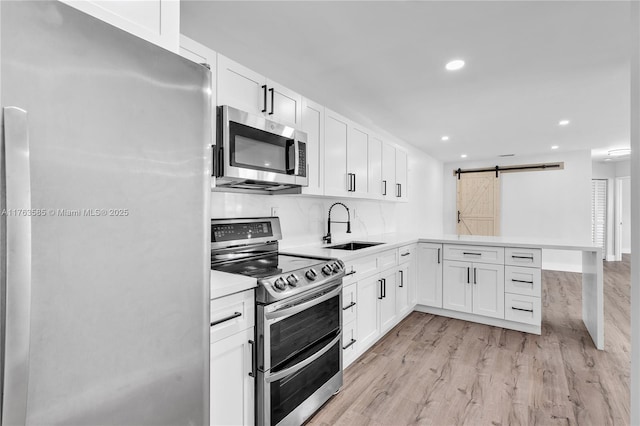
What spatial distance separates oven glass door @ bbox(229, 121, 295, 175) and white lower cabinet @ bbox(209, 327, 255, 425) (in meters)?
0.93

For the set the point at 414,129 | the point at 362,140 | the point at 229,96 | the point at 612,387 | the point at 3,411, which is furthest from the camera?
the point at 414,129

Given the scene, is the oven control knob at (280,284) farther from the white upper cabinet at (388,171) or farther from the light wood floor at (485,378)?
the white upper cabinet at (388,171)

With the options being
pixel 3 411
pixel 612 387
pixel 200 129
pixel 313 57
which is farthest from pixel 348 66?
pixel 612 387

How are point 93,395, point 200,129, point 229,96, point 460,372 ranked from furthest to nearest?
point 460,372, point 229,96, point 200,129, point 93,395

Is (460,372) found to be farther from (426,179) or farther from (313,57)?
(426,179)

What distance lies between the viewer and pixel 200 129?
1035 mm

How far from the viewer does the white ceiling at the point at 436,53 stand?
6.32 feet

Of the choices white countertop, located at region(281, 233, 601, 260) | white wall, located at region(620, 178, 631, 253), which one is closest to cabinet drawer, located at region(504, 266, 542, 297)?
white countertop, located at region(281, 233, 601, 260)

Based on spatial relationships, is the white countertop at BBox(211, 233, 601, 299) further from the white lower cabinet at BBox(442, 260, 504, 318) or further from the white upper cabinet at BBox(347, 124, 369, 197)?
the white upper cabinet at BBox(347, 124, 369, 197)

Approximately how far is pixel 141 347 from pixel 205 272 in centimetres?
27

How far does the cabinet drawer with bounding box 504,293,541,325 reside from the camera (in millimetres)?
3191

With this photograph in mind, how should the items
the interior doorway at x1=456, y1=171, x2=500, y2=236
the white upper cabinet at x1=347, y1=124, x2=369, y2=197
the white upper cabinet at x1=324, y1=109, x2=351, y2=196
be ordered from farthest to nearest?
the interior doorway at x1=456, y1=171, x2=500, y2=236 < the white upper cabinet at x1=347, y1=124, x2=369, y2=197 < the white upper cabinet at x1=324, y1=109, x2=351, y2=196

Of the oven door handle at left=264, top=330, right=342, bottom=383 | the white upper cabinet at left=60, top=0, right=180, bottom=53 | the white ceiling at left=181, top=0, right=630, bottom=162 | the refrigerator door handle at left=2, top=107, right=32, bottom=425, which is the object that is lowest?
the oven door handle at left=264, top=330, right=342, bottom=383

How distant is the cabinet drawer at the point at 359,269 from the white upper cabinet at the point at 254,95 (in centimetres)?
114
